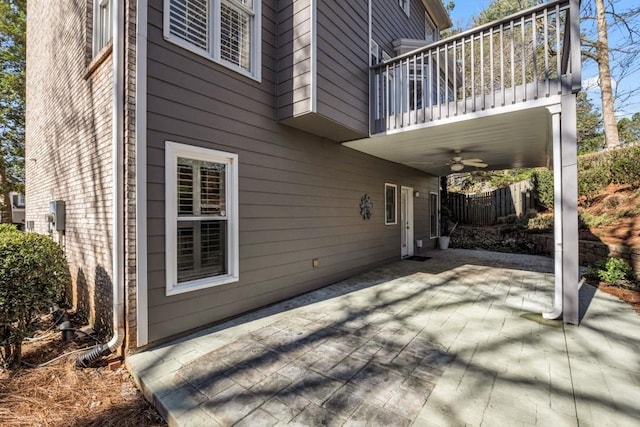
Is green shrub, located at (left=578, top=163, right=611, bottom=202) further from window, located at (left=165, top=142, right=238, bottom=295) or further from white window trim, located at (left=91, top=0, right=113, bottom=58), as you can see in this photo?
white window trim, located at (left=91, top=0, right=113, bottom=58)

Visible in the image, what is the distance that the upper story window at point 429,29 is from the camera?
8930 mm

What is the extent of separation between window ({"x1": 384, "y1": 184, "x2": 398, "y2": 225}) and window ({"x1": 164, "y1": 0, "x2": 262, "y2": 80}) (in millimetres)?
4322

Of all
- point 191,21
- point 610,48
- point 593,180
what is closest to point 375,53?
point 191,21

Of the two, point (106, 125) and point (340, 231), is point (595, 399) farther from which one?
point (106, 125)

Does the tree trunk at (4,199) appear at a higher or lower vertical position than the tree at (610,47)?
lower

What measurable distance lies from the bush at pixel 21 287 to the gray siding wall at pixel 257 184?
1083 mm

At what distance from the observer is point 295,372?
242 cm

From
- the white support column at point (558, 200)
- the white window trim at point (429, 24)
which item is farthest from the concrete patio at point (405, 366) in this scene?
the white window trim at point (429, 24)

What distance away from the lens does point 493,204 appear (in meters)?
11.9

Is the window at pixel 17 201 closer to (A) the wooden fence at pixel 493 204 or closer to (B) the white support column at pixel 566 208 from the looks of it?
(B) the white support column at pixel 566 208

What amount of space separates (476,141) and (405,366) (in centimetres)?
447

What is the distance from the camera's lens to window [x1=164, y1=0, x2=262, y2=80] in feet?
10.5

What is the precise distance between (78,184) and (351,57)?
14.4 feet

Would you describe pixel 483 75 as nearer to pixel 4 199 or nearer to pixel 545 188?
pixel 545 188
